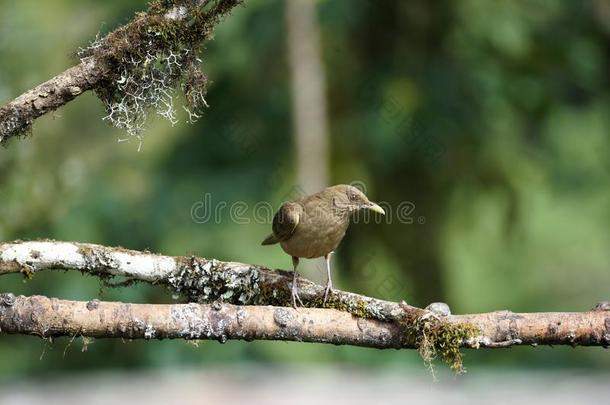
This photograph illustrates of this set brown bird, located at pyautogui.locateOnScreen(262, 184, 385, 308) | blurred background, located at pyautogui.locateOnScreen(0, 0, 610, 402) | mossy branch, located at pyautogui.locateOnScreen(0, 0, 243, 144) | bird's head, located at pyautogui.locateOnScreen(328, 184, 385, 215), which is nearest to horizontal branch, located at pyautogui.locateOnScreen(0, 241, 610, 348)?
mossy branch, located at pyautogui.locateOnScreen(0, 0, 243, 144)

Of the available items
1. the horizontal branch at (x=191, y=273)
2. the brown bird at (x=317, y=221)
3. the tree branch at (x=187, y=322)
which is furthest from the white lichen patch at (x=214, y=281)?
the brown bird at (x=317, y=221)

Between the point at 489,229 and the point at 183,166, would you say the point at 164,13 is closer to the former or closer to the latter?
the point at 183,166

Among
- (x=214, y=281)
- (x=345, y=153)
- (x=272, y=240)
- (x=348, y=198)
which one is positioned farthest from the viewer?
(x=345, y=153)

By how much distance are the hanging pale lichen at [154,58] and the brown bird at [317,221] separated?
1.25 meters

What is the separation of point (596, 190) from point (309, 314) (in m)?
6.72

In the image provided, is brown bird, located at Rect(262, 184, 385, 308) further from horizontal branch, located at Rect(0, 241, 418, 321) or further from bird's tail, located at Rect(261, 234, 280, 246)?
horizontal branch, located at Rect(0, 241, 418, 321)

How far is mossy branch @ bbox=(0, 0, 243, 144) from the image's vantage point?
11.4 ft

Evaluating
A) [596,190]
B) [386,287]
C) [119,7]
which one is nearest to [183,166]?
[119,7]

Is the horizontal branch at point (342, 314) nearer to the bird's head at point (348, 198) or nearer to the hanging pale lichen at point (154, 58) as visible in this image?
the hanging pale lichen at point (154, 58)

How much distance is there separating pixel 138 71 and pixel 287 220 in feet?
4.95

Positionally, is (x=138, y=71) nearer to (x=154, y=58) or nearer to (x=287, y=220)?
(x=154, y=58)

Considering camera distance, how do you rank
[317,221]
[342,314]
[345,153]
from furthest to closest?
[345,153] → [317,221] → [342,314]

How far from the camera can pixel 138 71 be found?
368 cm

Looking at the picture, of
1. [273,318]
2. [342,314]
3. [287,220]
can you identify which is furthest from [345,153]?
[273,318]
